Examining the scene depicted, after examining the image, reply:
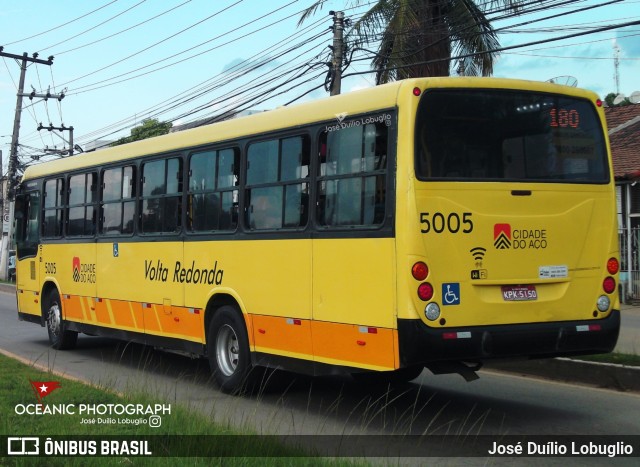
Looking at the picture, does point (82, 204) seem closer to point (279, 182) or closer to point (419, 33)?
point (279, 182)

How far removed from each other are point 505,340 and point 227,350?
3.73 meters

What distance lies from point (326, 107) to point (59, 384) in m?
4.02

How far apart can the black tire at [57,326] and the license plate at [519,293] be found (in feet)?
28.9

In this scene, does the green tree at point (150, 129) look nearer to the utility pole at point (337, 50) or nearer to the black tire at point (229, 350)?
the utility pole at point (337, 50)

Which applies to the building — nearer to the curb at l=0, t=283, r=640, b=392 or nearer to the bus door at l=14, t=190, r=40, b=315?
the curb at l=0, t=283, r=640, b=392

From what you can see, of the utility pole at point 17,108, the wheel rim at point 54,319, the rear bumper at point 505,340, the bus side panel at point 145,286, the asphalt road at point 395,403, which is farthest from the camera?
the utility pole at point 17,108

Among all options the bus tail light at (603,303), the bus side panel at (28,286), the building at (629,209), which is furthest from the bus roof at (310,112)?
the building at (629,209)

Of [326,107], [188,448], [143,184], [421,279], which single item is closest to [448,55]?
[143,184]

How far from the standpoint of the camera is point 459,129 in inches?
298

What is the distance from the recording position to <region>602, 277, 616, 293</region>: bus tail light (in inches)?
A: 316

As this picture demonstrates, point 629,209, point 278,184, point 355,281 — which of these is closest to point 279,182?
point 278,184

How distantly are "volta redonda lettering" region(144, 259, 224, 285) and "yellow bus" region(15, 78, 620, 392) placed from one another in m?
0.11

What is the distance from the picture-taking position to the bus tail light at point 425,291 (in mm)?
7133

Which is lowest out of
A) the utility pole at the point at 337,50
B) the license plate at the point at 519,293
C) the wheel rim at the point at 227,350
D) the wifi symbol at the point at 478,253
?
the wheel rim at the point at 227,350
